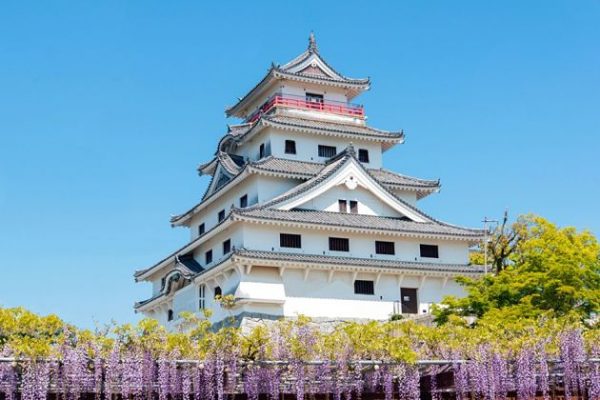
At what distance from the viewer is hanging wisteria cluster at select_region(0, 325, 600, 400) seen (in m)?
12.5

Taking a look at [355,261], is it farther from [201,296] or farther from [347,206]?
[201,296]

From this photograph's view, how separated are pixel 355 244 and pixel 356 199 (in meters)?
2.19

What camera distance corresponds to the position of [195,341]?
553 inches

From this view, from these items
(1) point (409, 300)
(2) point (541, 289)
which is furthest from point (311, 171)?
(2) point (541, 289)

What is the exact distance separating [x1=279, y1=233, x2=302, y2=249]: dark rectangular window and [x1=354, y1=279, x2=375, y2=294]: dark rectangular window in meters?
2.71

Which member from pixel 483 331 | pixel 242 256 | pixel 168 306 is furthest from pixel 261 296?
pixel 483 331

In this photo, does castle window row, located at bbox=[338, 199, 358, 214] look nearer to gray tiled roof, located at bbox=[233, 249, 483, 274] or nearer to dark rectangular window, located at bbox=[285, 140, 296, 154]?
gray tiled roof, located at bbox=[233, 249, 483, 274]

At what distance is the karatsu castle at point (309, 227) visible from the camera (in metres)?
28.7

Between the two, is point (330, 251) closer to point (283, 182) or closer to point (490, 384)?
point (283, 182)

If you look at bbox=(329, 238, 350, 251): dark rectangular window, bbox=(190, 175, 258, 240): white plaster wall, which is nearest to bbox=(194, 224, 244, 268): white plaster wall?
bbox=(190, 175, 258, 240): white plaster wall

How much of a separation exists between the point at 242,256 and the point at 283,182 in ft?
18.3

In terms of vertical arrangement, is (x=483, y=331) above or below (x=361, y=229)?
below

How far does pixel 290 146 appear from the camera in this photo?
110 ft

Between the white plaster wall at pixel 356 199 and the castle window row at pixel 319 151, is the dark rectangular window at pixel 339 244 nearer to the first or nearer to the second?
the white plaster wall at pixel 356 199
